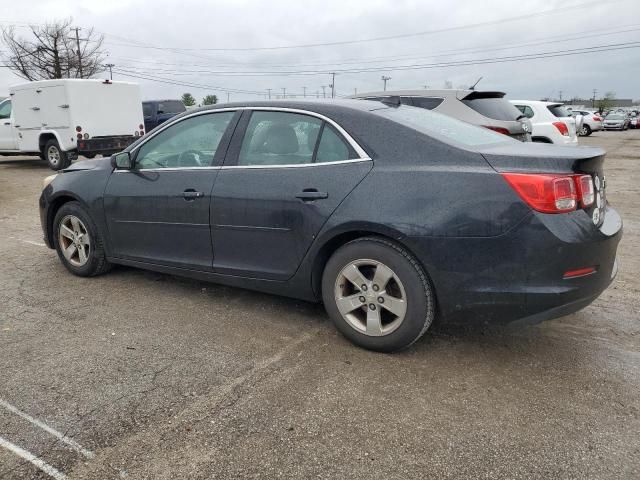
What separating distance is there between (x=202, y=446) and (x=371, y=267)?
141cm

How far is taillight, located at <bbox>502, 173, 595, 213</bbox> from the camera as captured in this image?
9.07 feet

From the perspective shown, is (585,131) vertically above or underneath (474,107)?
underneath

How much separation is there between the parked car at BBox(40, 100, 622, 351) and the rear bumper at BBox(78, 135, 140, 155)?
958 centimetres

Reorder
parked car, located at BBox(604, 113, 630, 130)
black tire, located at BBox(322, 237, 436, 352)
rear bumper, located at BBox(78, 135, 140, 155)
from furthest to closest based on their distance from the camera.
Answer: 1. parked car, located at BBox(604, 113, 630, 130)
2. rear bumper, located at BBox(78, 135, 140, 155)
3. black tire, located at BBox(322, 237, 436, 352)

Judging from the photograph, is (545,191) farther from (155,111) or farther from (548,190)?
(155,111)

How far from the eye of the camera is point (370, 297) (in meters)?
3.24

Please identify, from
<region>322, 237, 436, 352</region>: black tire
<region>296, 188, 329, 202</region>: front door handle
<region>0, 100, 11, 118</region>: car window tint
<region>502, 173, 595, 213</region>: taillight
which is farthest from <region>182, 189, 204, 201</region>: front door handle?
<region>0, 100, 11, 118</region>: car window tint

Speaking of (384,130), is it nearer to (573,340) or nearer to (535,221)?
(535,221)

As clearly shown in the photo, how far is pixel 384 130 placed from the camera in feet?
10.7

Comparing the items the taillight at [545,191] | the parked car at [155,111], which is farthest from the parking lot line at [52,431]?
the parked car at [155,111]

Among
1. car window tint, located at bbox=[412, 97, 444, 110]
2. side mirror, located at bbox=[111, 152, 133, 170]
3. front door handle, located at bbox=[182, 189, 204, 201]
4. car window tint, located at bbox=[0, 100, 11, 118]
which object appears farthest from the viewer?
car window tint, located at bbox=[0, 100, 11, 118]

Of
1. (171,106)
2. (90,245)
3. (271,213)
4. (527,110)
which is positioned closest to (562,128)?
(527,110)

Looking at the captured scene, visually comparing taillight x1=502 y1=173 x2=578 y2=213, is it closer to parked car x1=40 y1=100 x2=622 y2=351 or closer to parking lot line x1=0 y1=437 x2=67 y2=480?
parked car x1=40 y1=100 x2=622 y2=351

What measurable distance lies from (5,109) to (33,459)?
14940mm
